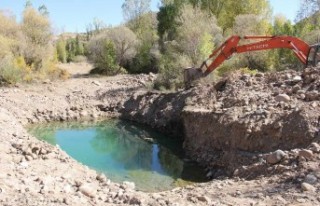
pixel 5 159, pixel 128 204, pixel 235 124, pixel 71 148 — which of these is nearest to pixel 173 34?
pixel 71 148

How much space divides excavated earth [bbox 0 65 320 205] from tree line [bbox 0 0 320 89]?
3.51 meters

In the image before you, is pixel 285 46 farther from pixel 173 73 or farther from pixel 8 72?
pixel 8 72

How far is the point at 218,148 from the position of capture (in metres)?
12.1

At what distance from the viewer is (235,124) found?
1163 cm

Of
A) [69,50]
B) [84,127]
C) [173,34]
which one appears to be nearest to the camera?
[84,127]

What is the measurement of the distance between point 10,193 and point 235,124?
21.8 feet

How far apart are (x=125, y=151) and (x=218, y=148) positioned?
426 cm

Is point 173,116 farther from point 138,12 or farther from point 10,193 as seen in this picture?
point 138,12

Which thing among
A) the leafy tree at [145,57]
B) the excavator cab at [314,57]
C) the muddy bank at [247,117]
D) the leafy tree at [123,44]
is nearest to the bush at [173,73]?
the muddy bank at [247,117]

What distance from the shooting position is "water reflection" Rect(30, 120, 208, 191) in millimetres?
11680

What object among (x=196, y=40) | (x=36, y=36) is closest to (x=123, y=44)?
(x=36, y=36)

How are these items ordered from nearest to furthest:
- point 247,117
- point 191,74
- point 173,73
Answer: point 247,117 → point 191,74 → point 173,73

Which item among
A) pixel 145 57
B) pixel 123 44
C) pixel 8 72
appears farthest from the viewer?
pixel 123 44

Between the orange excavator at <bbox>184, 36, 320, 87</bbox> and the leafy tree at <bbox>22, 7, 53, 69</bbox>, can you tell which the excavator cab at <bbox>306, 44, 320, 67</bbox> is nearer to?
the orange excavator at <bbox>184, 36, 320, 87</bbox>
